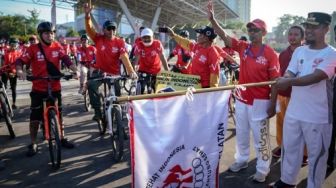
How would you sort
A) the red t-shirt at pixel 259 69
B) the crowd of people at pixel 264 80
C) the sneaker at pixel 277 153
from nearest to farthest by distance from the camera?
the crowd of people at pixel 264 80 < the red t-shirt at pixel 259 69 < the sneaker at pixel 277 153

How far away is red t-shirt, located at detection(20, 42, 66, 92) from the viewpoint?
5.77 meters

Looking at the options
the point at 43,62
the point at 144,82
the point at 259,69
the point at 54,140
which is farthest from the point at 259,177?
the point at 43,62

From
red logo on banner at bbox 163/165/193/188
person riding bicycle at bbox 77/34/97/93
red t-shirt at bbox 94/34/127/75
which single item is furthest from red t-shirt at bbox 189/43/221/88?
person riding bicycle at bbox 77/34/97/93

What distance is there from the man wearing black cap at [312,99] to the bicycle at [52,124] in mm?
3368

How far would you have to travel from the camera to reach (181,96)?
3.33m

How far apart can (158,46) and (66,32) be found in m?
66.7

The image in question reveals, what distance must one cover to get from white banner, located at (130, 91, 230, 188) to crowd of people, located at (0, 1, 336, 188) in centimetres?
86

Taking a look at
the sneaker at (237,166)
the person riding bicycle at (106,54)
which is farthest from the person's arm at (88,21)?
the sneaker at (237,166)

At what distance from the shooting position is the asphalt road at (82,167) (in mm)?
4941

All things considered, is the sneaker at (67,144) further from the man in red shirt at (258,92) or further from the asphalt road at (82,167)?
the man in red shirt at (258,92)

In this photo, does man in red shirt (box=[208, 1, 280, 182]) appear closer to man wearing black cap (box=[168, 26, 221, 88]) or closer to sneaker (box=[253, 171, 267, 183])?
sneaker (box=[253, 171, 267, 183])

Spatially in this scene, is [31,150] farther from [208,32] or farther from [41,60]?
[208,32]

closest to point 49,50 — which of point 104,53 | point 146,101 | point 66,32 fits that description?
point 104,53

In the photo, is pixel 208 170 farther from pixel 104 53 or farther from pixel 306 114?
pixel 104 53
